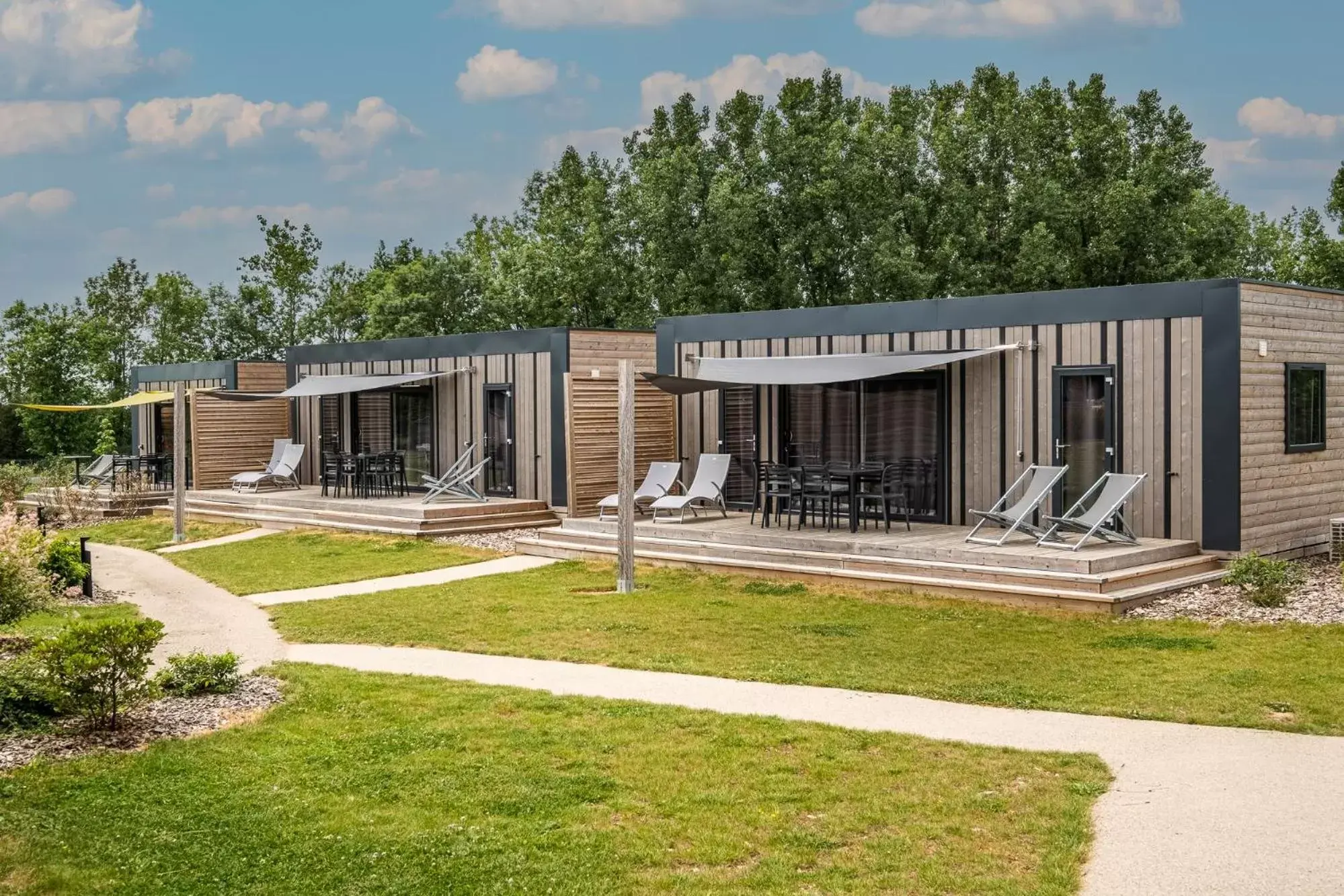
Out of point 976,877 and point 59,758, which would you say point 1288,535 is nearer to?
point 976,877

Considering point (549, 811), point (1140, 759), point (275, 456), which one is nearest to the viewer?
point (549, 811)

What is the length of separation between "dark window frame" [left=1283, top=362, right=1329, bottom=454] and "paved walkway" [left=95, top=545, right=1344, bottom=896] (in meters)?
6.15

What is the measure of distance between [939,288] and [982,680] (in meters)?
20.0

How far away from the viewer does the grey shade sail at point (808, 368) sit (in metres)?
11.3

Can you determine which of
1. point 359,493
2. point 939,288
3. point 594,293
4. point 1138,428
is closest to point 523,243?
point 594,293

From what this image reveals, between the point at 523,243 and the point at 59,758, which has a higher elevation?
the point at 523,243

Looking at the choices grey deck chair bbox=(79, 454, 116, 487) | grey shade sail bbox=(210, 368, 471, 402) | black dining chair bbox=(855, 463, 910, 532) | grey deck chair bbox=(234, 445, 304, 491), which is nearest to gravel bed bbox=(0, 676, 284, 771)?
black dining chair bbox=(855, 463, 910, 532)

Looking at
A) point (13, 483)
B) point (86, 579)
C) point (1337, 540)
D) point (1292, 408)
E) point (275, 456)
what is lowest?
point (86, 579)

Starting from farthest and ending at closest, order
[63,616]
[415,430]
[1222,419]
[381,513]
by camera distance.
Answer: [415,430] → [381,513] → [1222,419] → [63,616]

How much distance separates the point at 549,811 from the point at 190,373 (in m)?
20.2

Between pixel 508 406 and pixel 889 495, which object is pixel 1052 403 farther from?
pixel 508 406

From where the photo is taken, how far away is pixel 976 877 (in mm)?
3996

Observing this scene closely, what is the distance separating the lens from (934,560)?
33.4 feet

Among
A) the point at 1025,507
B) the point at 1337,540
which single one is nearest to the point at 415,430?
the point at 1025,507
